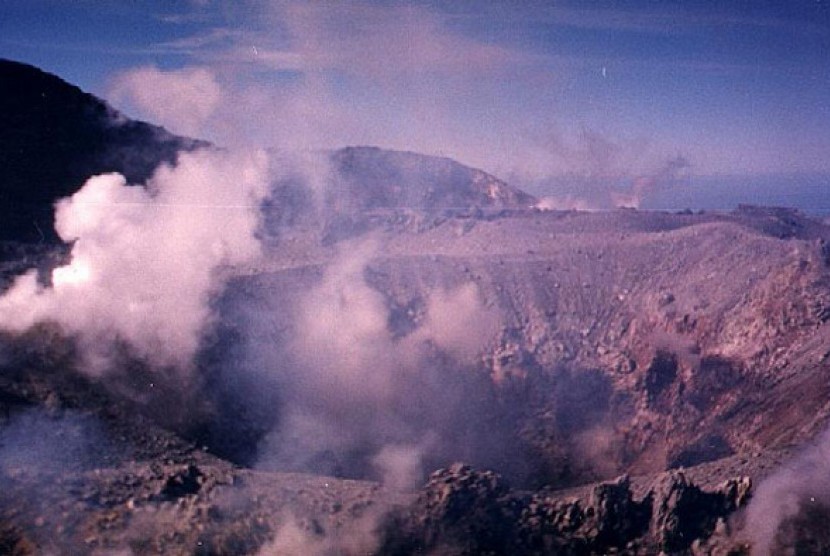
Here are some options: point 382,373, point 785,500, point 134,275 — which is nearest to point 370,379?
point 382,373

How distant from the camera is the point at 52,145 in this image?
37.9m

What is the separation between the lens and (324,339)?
28094 mm

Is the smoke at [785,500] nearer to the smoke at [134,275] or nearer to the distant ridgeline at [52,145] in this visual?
the smoke at [134,275]

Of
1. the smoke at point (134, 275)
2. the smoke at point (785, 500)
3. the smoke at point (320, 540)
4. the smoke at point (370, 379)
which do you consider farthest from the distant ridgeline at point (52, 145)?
the smoke at point (785, 500)

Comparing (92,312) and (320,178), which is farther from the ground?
(320,178)

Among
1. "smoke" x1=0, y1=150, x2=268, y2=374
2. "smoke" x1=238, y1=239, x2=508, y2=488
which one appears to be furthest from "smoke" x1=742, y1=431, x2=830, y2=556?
"smoke" x1=0, y1=150, x2=268, y2=374

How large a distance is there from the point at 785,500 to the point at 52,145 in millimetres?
43066

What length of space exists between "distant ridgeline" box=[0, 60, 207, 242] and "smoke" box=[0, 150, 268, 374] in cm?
228

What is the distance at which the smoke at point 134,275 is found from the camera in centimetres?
2166

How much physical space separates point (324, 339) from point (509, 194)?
2838cm

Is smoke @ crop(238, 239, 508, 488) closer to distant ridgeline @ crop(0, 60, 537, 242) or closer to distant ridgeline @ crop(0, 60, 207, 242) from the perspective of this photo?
distant ridgeline @ crop(0, 60, 537, 242)

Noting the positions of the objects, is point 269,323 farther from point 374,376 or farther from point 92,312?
point 92,312

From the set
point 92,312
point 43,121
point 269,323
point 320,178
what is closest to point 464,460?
point 269,323

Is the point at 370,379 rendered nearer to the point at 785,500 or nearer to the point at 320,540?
the point at 320,540
